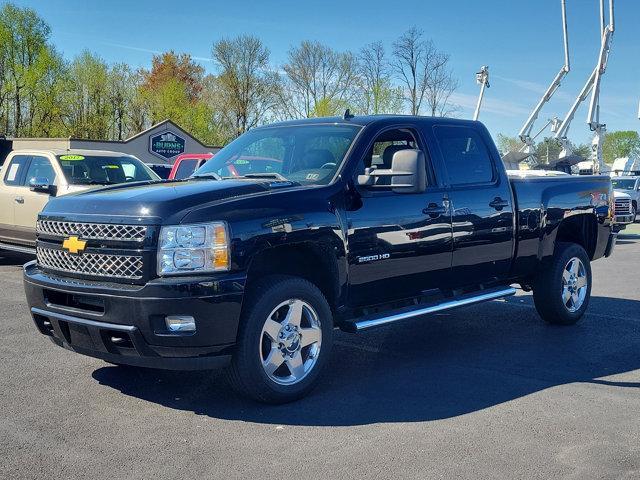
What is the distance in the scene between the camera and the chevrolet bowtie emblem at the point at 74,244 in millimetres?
4781

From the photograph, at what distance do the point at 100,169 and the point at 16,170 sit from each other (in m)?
1.42

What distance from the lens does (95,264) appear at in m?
4.71

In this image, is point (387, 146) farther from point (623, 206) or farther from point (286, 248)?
point (623, 206)

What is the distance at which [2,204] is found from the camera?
37.2ft

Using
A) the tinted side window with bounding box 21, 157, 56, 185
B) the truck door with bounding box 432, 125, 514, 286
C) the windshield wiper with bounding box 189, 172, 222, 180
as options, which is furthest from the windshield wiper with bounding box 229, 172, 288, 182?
the tinted side window with bounding box 21, 157, 56, 185

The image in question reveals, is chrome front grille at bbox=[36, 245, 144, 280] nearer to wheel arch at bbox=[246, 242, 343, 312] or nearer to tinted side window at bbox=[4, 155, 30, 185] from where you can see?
wheel arch at bbox=[246, 242, 343, 312]

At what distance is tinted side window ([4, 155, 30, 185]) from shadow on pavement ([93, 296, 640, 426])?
6745mm

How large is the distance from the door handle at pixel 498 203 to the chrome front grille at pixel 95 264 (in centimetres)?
335

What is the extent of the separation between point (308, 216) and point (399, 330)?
278 cm

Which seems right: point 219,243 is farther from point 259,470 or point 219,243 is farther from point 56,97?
point 56,97

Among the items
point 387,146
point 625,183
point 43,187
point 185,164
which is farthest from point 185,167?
point 625,183

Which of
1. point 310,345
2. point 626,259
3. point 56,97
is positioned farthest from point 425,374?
point 56,97

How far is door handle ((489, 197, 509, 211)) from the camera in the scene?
652 cm

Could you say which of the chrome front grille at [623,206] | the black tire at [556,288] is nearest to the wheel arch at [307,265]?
the black tire at [556,288]
